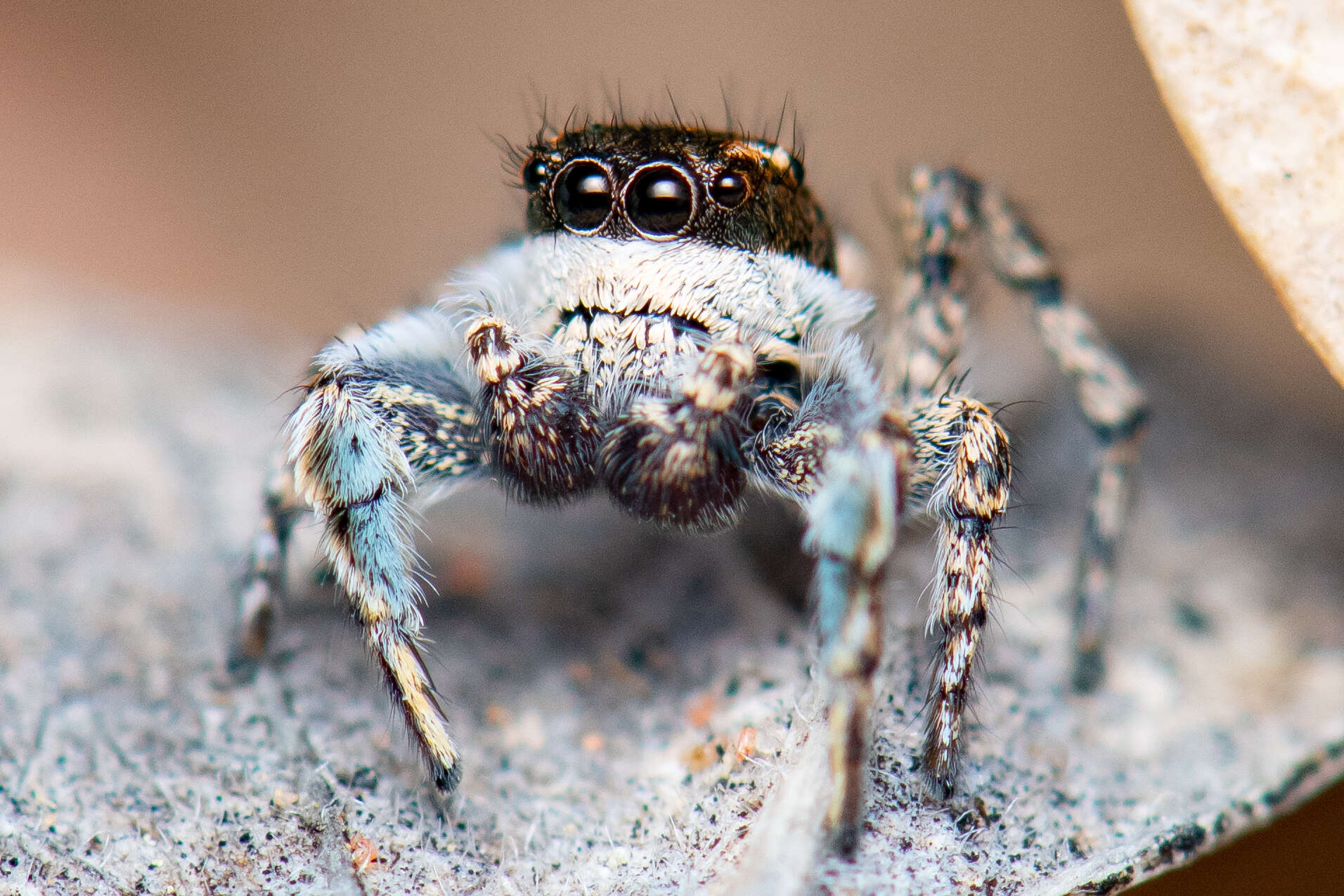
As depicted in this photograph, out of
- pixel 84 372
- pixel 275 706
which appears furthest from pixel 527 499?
pixel 84 372

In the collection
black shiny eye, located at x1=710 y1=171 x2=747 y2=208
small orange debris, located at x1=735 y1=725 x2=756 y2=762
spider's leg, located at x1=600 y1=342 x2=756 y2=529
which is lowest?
small orange debris, located at x1=735 y1=725 x2=756 y2=762

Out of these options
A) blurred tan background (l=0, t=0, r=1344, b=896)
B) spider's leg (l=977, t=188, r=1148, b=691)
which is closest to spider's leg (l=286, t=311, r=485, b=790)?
spider's leg (l=977, t=188, r=1148, b=691)

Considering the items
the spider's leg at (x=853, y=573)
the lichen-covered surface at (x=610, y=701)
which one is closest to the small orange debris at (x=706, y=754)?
the lichen-covered surface at (x=610, y=701)

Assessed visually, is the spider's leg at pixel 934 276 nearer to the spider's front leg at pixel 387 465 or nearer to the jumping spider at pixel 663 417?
the jumping spider at pixel 663 417

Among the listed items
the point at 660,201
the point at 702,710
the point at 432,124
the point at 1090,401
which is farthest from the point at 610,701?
the point at 432,124

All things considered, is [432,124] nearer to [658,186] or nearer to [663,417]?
[658,186]

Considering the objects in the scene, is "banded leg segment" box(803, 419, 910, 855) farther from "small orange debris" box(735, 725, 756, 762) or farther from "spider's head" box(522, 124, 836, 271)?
"spider's head" box(522, 124, 836, 271)
